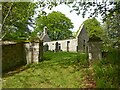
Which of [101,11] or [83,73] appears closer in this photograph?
[83,73]

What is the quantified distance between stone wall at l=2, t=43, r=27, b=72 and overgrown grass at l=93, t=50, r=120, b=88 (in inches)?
232

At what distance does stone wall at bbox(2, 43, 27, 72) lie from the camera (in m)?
15.1

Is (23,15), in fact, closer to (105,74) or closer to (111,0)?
(111,0)

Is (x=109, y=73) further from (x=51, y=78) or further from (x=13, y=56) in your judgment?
(x=13, y=56)

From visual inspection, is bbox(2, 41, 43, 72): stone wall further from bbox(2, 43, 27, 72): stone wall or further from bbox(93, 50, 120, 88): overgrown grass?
bbox(93, 50, 120, 88): overgrown grass

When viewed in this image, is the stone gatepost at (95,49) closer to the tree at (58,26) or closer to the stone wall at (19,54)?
the stone wall at (19,54)

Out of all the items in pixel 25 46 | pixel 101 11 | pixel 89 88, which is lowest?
pixel 89 88

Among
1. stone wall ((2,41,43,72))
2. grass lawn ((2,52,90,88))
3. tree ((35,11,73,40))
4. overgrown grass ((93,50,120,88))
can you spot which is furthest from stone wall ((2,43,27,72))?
tree ((35,11,73,40))

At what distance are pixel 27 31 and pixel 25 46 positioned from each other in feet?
58.7

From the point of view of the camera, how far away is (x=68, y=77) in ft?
35.4

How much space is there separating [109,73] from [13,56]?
7806 mm

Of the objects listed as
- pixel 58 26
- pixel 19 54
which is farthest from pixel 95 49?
pixel 58 26

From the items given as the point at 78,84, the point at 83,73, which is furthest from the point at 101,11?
the point at 78,84

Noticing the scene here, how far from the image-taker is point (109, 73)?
1001cm
